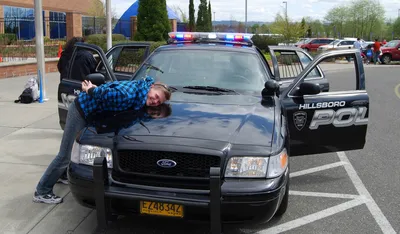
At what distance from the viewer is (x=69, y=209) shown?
454 cm

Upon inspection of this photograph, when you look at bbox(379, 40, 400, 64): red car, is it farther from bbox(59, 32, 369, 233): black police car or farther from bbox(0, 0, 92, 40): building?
bbox(59, 32, 369, 233): black police car

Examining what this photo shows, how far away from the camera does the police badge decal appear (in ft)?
16.4

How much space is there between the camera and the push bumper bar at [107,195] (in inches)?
124

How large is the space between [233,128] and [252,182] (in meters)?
0.50

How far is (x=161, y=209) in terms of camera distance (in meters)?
3.34

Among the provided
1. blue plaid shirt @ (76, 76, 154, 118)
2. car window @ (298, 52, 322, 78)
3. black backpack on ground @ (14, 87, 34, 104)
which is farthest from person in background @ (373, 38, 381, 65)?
blue plaid shirt @ (76, 76, 154, 118)

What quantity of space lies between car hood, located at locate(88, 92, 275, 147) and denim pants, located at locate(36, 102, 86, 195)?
0.81 meters

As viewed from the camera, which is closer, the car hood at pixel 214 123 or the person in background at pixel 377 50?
the car hood at pixel 214 123

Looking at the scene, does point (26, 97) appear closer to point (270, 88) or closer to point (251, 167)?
point (270, 88)

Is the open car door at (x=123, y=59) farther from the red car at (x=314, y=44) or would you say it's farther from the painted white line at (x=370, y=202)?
the red car at (x=314, y=44)

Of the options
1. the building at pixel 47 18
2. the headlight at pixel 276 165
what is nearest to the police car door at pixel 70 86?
the headlight at pixel 276 165

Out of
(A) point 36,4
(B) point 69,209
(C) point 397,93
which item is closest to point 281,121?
(B) point 69,209

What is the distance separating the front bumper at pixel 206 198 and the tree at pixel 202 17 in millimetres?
36252

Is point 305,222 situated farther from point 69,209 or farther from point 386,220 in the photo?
point 69,209
